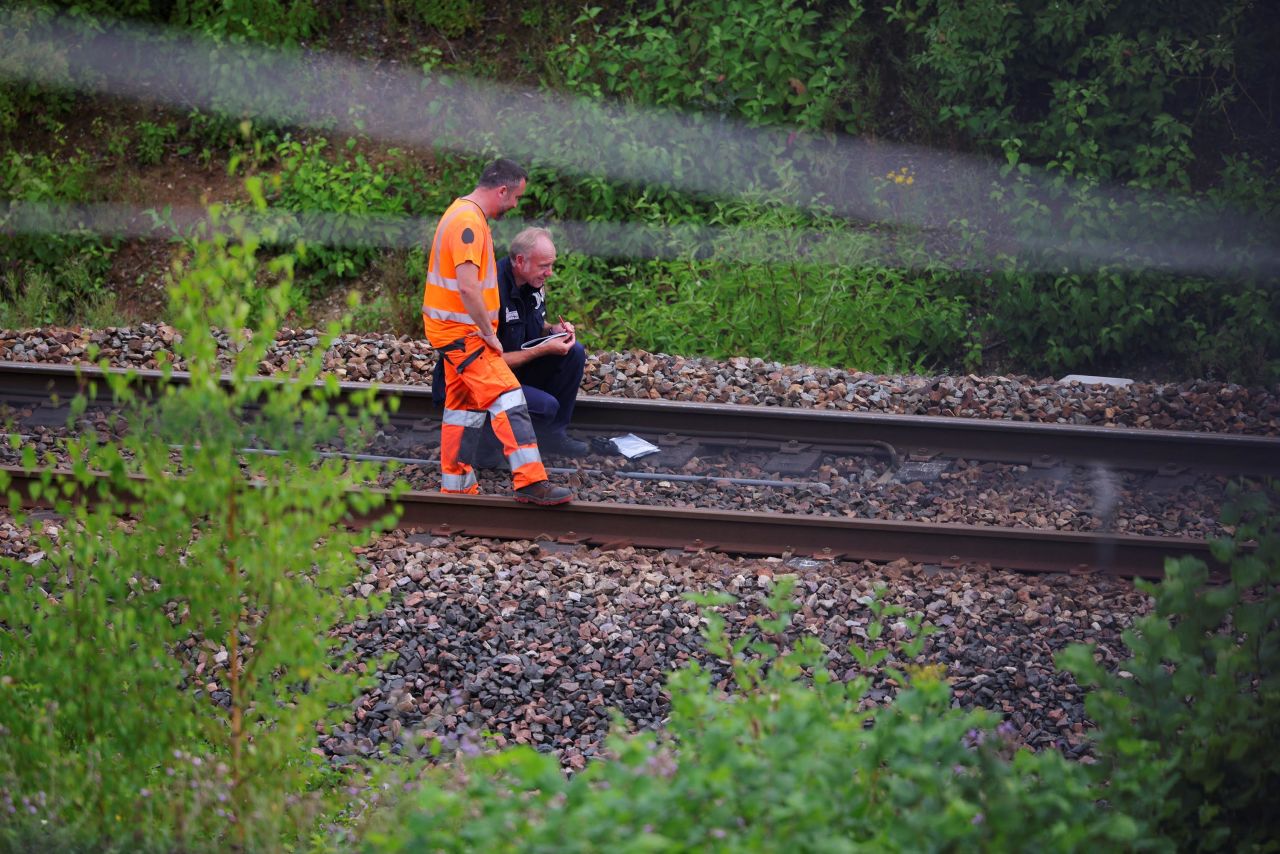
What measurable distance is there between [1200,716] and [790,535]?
3.35 meters

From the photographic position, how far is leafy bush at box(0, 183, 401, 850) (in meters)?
3.16

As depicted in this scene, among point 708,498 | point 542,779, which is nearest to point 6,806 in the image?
point 542,779

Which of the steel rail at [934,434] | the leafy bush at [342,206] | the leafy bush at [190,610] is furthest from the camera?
the leafy bush at [342,206]

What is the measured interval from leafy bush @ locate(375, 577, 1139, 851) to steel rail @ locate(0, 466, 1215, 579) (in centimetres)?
327

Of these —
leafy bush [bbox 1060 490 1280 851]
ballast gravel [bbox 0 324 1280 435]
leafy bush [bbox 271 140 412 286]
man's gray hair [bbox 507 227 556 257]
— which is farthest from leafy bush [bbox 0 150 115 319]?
leafy bush [bbox 1060 490 1280 851]

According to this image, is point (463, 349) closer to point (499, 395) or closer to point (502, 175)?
point (499, 395)

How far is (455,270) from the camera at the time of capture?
21.6ft

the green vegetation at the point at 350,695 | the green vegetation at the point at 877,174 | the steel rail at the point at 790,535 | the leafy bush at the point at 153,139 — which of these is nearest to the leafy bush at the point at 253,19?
the green vegetation at the point at 877,174

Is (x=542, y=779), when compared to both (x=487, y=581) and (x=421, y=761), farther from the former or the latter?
(x=487, y=581)

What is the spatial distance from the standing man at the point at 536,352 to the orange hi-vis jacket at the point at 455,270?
377 mm

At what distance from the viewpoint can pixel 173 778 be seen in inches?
136

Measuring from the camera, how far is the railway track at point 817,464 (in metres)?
6.14

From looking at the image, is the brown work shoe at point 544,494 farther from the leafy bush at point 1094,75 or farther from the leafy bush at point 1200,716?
the leafy bush at point 1094,75

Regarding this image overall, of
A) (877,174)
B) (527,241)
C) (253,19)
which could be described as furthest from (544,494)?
(253,19)
